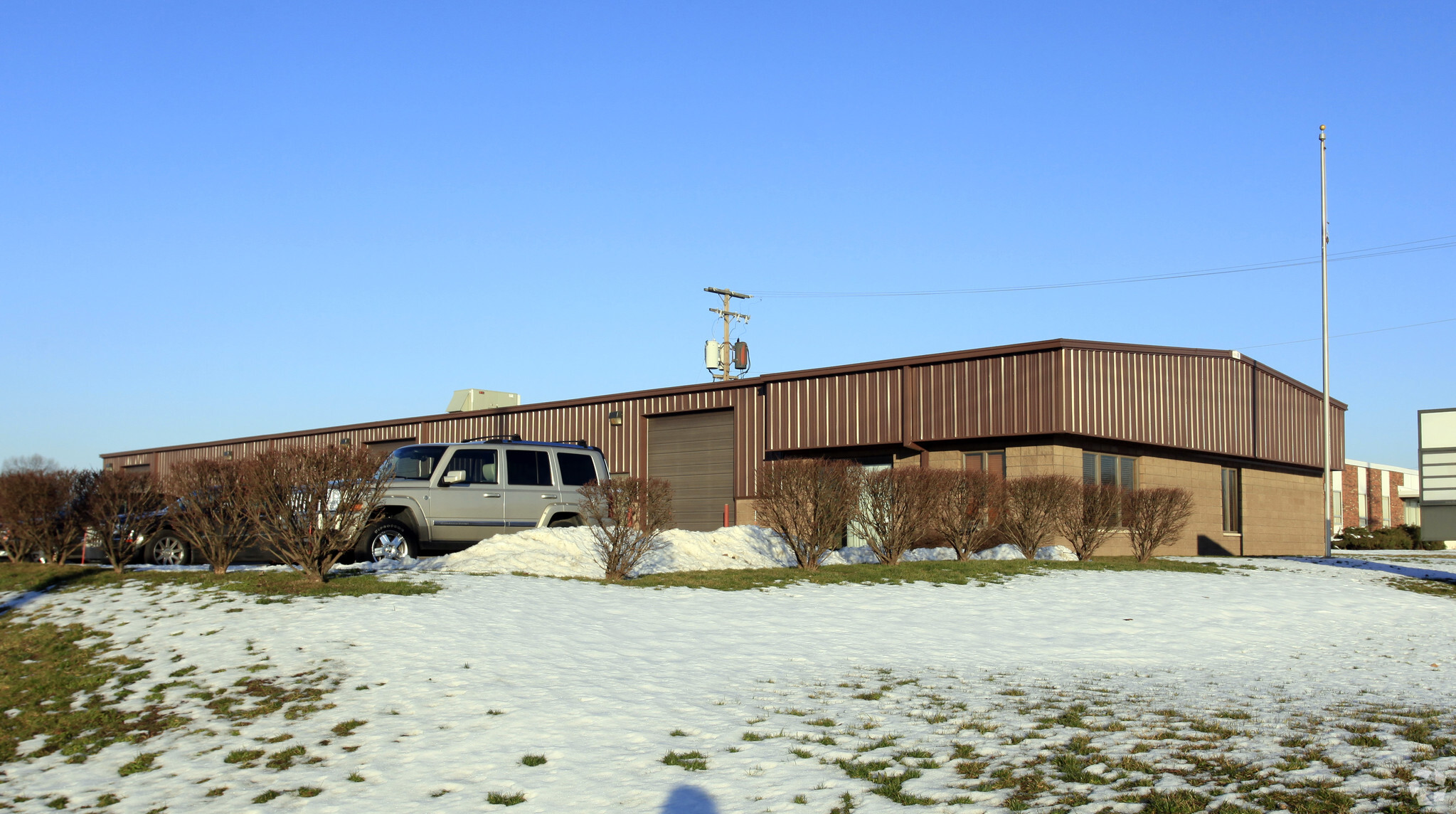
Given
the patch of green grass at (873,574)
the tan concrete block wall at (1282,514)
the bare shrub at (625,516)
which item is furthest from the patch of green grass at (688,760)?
the tan concrete block wall at (1282,514)

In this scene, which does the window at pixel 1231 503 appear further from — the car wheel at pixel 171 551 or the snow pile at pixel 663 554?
the car wheel at pixel 171 551

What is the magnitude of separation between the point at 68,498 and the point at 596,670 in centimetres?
1112

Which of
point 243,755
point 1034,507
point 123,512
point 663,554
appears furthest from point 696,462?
point 243,755

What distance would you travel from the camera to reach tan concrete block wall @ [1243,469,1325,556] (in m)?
30.2

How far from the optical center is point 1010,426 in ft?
74.4

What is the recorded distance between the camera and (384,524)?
15766 mm

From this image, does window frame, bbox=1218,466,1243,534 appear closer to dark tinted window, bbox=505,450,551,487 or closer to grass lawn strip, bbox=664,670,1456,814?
dark tinted window, bbox=505,450,551,487

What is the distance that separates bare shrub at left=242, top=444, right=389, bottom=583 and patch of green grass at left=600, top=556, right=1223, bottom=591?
3.61 metres

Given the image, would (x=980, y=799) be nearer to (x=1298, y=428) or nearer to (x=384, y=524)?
(x=384, y=524)

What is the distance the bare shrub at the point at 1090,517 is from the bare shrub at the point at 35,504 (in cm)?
1615

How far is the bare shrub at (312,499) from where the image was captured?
41.1ft

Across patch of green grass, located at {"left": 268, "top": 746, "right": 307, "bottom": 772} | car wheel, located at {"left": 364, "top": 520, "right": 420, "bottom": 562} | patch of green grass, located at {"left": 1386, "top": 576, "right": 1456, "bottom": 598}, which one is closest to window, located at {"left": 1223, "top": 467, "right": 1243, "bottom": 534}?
patch of green grass, located at {"left": 1386, "top": 576, "right": 1456, "bottom": 598}

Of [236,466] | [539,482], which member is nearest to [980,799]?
[236,466]

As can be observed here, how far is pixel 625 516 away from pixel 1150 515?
35.2 ft
